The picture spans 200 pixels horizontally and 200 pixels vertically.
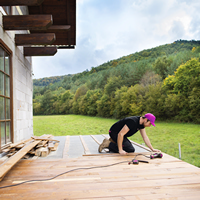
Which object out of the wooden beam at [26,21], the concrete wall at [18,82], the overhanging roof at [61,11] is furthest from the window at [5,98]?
the overhanging roof at [61,11]

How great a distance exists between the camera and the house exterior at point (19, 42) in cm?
343

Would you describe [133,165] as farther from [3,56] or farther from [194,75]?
[194,75]

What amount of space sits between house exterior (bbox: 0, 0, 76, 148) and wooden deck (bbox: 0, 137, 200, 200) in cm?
144

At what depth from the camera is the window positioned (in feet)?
11.5

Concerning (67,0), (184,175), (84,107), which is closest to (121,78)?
(84,107)

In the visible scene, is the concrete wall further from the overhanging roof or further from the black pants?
the black pants

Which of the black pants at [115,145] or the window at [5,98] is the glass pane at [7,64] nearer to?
the window at [5,98]

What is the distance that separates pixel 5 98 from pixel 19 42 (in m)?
1.53

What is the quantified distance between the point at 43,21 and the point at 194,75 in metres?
19.4

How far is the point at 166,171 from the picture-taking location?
2504 millimetres

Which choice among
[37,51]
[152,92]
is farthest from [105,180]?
[152,92]

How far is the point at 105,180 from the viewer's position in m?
2.19

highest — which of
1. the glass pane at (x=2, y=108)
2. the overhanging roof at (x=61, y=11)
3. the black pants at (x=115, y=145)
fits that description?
the overhanging roof at (x=61, y=11)

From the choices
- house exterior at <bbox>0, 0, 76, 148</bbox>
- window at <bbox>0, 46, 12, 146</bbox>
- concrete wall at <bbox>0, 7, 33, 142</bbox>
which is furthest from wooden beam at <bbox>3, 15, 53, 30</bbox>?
window at <bbox>0, 46, 12, 146</bbox>
